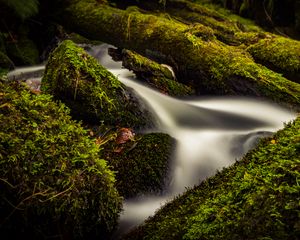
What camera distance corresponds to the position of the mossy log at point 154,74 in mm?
5641

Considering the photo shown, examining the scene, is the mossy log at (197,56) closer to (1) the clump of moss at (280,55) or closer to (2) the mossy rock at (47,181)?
(1) the clump of moss at (280,55)

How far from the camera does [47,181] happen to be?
2.62m

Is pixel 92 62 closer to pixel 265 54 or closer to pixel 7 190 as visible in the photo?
pixel 7 190

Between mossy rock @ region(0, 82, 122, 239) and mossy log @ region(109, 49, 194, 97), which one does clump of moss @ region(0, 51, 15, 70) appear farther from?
mossy rock @ region(0, 82, 122, 239)

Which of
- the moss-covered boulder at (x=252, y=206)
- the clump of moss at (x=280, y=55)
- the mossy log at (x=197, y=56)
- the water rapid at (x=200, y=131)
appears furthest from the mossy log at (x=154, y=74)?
the moss-covered boulder at (x=252, y=206)

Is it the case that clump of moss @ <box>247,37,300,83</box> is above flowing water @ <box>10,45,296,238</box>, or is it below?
above

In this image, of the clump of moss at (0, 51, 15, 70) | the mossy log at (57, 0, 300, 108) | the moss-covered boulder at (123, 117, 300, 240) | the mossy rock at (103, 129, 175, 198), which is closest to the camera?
the moss-covered boulder at (123, 117, 300, 240)

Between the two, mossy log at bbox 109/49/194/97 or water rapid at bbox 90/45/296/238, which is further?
mossy log at bbox 109/49/194/97

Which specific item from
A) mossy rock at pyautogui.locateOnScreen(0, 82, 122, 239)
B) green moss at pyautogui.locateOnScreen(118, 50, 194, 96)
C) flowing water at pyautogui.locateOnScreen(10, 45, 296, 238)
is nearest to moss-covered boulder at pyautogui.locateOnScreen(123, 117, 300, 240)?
mossy rock at pyautogui.locateOnScreen(0, 82, 122, 239)

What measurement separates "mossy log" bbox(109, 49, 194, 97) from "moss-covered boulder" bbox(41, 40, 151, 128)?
3.67 ft

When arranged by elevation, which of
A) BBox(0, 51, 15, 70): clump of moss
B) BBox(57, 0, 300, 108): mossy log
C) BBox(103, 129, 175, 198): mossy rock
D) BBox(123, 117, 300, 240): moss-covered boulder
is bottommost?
BBox(0, 51, 15, 70): clump of moss

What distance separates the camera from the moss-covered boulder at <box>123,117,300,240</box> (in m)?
1.74

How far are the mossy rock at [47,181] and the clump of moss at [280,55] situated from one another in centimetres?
448

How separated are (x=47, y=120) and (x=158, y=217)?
1212mm
